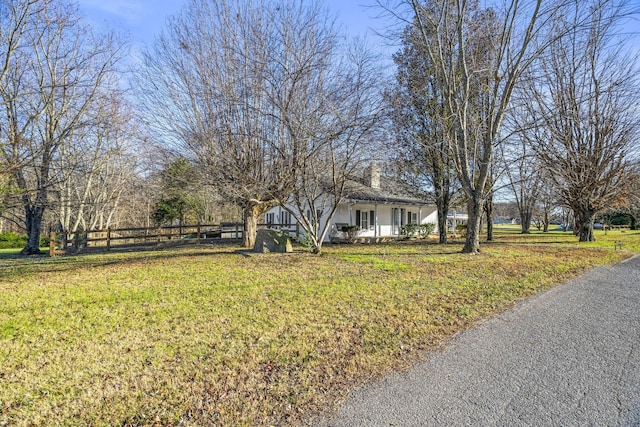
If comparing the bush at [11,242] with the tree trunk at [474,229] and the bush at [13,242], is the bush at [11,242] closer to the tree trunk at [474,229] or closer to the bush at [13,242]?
the bush at [13,242]

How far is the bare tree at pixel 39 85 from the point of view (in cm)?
830

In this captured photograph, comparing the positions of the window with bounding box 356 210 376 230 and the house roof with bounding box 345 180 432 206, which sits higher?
the house roof with bounding box 345 180 432 206

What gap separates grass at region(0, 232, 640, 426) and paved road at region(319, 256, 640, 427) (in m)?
0.28

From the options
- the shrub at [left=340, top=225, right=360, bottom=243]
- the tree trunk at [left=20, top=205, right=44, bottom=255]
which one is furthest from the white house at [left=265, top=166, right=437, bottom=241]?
the tree trunk at [left=20, top=205, right=44, bottom=255]

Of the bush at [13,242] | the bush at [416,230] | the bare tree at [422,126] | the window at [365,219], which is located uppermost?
the bare tree at [422,126]

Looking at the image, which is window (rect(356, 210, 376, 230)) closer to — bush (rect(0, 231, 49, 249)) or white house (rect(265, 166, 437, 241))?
white house (rect(265, 166, 437, 241))

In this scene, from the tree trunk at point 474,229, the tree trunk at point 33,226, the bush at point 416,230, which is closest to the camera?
the tree trunk at point 474,229

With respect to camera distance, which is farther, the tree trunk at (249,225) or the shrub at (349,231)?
the shrub at (349,231)

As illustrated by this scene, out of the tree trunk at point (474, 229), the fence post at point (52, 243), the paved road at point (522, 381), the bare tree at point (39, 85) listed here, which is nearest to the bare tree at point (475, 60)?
the tree trunk at point (474, 229)

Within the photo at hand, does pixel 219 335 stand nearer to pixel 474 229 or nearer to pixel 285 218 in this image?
pixel 474 229

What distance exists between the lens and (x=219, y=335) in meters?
4.08

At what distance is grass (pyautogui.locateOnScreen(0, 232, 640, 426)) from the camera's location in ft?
8.83

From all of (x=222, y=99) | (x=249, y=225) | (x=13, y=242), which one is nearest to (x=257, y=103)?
(x=222, y=99)

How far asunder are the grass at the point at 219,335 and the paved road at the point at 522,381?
0.93 feet
